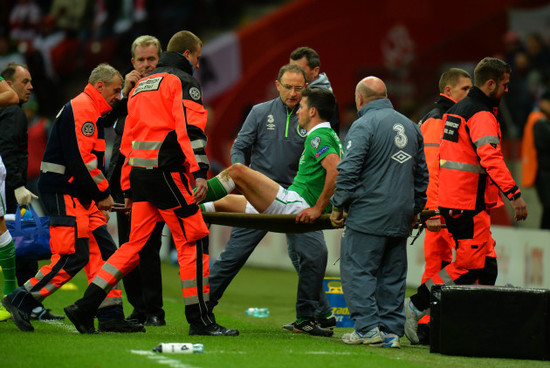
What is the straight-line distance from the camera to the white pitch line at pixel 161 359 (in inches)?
262

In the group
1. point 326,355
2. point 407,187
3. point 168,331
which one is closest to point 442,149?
point 407,187

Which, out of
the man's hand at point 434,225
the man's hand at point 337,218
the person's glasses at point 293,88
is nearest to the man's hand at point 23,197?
the person's glasses at point 293,88

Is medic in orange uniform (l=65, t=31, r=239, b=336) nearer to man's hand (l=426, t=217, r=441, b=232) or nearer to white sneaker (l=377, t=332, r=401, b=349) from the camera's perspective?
white sneaker (l=377, t=332, r=401, b=349)

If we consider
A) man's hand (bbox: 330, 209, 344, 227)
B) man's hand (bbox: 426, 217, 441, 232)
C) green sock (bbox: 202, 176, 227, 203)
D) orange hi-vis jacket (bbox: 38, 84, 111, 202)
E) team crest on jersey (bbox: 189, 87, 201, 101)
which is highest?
team crest on jersey (bbox: 189, 87, 201, 101)

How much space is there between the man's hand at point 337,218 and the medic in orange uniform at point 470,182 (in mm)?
1010

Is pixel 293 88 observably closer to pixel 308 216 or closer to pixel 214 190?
pixel 214 190

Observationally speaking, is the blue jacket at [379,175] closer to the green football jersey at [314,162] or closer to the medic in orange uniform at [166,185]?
the green football jersey at [314,162]

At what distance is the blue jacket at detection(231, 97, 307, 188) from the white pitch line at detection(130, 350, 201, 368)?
2.52 metres

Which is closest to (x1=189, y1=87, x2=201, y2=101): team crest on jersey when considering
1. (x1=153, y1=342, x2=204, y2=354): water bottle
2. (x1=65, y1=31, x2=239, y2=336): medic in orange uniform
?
(x1=65, y1=31, x2=239, y2=336): medic in orange uniform

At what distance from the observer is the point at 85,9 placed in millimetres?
22016

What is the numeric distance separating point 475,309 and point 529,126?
6971mm

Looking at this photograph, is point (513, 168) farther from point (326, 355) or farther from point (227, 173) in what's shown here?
point (326, 355)

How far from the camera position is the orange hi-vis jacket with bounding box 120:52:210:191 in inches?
309

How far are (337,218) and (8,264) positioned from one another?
2.87 meters
